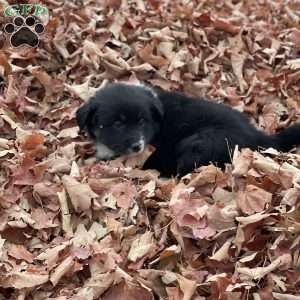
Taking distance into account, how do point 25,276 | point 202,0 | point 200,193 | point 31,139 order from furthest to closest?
point 202,0 < point 31,139 < point 200,193 < point 25,276

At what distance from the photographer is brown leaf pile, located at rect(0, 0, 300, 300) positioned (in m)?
3.73

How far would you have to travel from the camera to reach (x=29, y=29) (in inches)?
262

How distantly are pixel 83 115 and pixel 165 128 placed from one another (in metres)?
0.77

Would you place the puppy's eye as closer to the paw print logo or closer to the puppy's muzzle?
the puppy's muzzle

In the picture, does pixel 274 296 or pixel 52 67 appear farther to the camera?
pixel 52 67

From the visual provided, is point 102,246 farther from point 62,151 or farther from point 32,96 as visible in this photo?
point 32,96

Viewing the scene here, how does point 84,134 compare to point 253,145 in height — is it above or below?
below

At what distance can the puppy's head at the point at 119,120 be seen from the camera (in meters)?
5.50

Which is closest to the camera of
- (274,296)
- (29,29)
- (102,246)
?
(274,296)

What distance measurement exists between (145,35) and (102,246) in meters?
3.48

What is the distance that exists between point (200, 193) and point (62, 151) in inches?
60.2

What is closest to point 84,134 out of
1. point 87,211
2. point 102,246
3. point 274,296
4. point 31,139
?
point 31,139

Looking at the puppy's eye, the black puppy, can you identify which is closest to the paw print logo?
the black puppy

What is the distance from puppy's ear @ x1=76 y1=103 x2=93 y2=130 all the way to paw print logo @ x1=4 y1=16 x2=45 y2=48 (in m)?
1.46
